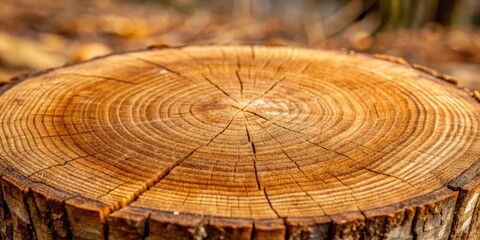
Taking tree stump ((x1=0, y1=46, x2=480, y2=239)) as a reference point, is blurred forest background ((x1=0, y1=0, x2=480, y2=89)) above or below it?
above

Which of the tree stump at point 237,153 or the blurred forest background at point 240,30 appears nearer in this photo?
the tree stump at point 237,153

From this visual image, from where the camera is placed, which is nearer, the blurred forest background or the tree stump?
the tree stump

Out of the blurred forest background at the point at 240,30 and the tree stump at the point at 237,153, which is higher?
the blurred forest background at the point at 240,30

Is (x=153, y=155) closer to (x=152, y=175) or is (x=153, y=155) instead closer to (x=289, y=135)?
(x=152, y=175)

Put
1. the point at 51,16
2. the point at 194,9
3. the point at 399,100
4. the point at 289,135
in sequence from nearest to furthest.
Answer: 1. the point at 289,135
2. the point at 399,100
3. the point at 51,16
4. the point at 194,9

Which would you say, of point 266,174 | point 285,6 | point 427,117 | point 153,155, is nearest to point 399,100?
point 427,117
